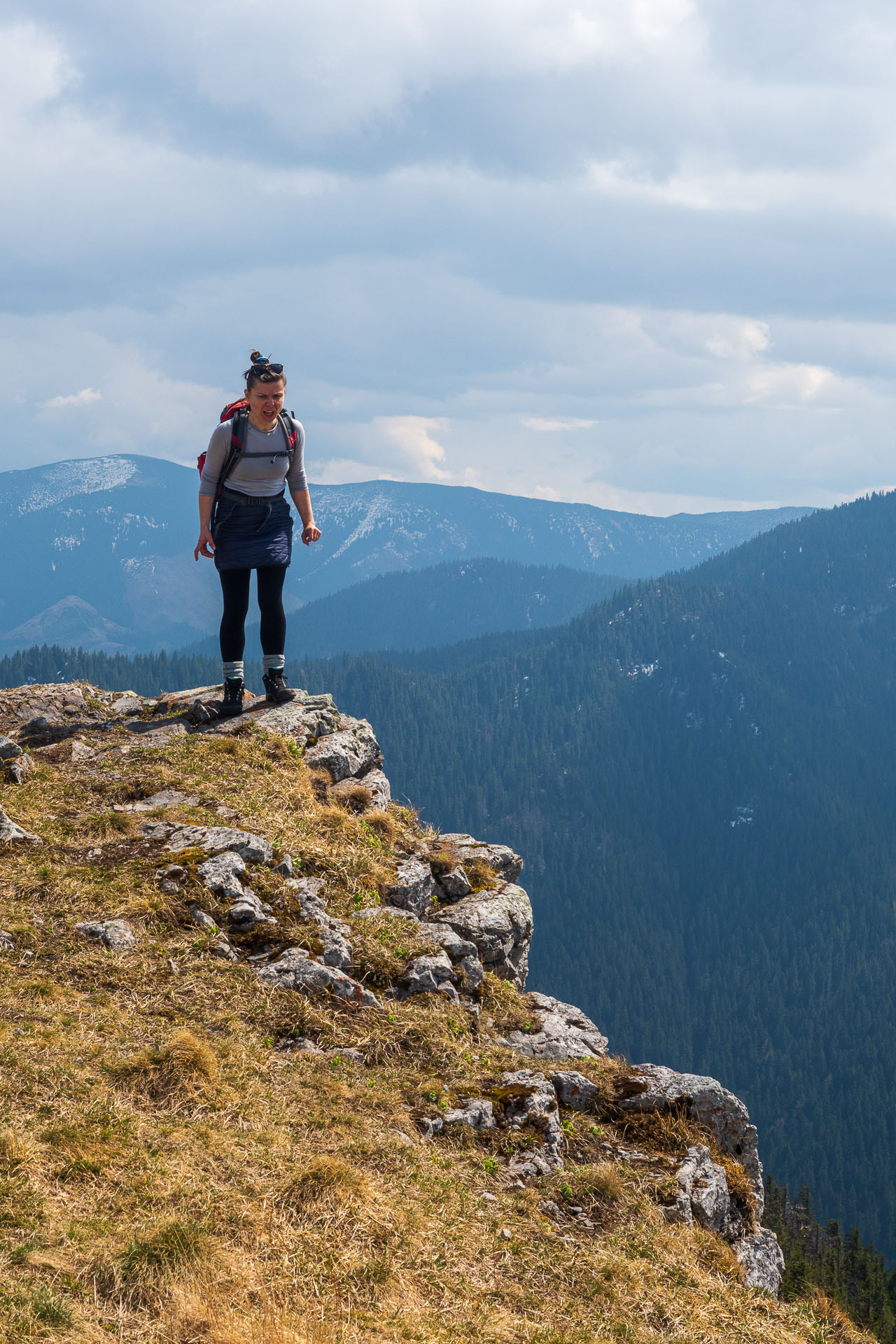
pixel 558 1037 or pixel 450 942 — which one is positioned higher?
pixel 450 942

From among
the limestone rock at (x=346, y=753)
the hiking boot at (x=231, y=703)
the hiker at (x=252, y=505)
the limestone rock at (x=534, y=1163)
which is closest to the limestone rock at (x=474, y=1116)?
the limestone rock at (x=534, y=1163)

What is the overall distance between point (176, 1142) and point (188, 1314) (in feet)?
5.97

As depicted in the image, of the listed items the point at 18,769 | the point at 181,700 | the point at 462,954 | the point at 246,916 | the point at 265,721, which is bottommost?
the point at 462,954

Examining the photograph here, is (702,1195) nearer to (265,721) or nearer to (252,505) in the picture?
(265,721)

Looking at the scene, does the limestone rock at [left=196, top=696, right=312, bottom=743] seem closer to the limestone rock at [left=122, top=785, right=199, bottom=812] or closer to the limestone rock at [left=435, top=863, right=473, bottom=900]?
the limestone rock at [left=122, top=785, right=199, bottom=812]

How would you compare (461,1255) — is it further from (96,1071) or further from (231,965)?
(231,965)

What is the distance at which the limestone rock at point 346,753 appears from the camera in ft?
49.1

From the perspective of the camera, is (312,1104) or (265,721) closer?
(312,1104)

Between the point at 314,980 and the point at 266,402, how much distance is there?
8.52 m

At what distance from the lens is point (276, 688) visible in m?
16.2

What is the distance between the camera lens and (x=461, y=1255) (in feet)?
20.6

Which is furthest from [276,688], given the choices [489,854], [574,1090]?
[574,1090]

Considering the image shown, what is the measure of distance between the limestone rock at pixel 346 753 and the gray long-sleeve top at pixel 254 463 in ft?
13.5

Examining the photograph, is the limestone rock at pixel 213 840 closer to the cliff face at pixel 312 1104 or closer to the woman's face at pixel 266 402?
the cliff face at pixel 312 1104
